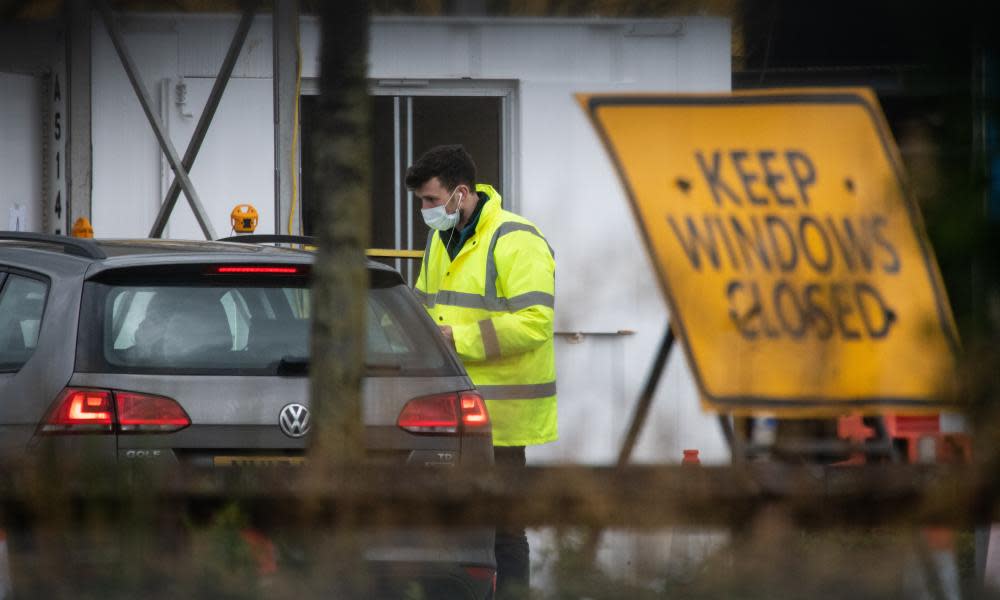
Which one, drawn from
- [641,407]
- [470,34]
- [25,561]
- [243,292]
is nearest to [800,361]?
[641,407]

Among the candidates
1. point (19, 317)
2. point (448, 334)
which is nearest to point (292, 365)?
point (448, 334)

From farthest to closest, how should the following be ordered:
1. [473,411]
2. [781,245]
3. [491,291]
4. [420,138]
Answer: [420,138] < [491,291] < [473,411] < [781,245]

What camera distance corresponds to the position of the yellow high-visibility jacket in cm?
472

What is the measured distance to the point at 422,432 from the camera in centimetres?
421

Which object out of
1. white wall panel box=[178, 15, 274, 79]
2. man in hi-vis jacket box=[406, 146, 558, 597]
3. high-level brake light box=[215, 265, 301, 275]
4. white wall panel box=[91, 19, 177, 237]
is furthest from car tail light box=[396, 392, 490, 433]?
white wall panel box=[91, 19, 177, 237]

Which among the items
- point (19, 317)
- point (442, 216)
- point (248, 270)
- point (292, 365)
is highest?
point (442, 216)

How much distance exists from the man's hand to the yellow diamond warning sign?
238 cm

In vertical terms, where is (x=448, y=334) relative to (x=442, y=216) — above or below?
below

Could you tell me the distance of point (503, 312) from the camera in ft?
15.9

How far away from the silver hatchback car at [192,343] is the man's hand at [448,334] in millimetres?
93

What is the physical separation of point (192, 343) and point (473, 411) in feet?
A: 2.67

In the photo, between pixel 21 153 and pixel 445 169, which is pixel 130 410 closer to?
pixel 445 169

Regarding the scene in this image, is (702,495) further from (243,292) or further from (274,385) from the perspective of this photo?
(243,292)

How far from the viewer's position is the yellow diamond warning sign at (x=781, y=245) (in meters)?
2.11
